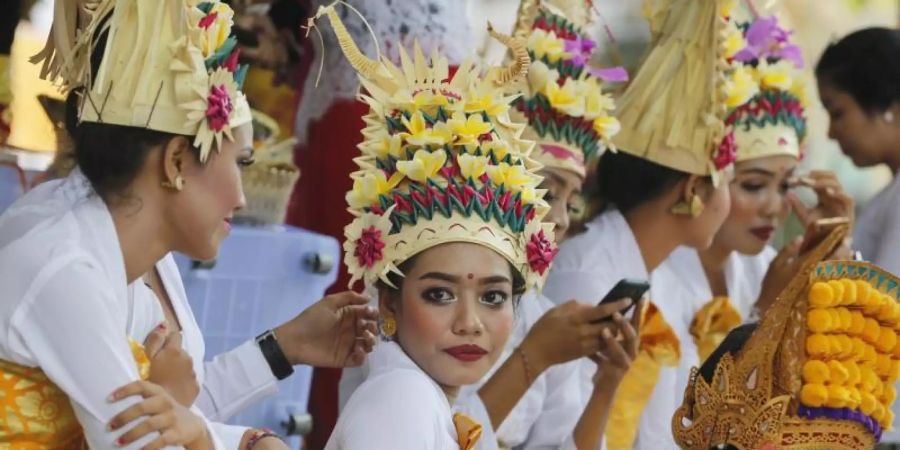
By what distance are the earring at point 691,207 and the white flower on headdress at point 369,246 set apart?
4.99 feet

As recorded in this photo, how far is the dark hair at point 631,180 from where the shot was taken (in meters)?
4.58

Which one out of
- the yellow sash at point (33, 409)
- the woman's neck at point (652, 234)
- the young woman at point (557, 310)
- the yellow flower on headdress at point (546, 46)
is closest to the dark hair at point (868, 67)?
the woman's neck at point (652, 234)

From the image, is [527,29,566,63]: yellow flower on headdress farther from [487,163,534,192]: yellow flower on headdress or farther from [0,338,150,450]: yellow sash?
[0,338,150,450]: yellow sash

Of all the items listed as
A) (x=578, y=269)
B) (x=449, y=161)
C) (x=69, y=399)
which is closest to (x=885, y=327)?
(x=449, y=161)

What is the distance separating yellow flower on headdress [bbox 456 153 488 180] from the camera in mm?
3246

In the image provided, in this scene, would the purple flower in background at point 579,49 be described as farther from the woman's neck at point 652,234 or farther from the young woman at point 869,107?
the young woman at point 869,107

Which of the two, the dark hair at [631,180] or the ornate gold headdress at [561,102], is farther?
the dark hair at [631,180]

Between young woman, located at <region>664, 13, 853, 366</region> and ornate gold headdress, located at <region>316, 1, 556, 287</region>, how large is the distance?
62.7 inches

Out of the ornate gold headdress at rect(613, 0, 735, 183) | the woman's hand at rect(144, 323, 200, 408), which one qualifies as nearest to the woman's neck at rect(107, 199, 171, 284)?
the woman's hand at rect(144, 323, 200, 408)

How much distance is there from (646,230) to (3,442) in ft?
7.67

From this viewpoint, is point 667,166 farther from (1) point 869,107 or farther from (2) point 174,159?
(2) point 174,159

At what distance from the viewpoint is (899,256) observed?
4.89 metres

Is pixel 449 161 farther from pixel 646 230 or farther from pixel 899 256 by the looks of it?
pixel 899 256

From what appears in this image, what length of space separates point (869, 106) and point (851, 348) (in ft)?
7.43
